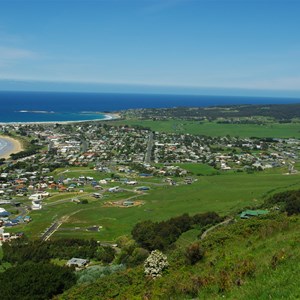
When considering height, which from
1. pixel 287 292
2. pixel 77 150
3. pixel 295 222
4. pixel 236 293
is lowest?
pixel 77 150

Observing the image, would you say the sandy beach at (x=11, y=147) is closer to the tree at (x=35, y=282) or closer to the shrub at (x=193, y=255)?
the tree at (x=35, y=282)

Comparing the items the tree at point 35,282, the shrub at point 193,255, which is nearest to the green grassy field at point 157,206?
the tree at point 35,282

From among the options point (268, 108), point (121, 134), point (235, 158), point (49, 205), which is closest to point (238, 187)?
point (49, 205)

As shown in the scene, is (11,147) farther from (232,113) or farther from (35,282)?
(232,113)

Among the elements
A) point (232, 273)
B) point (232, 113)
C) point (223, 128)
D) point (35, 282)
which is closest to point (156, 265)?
point (232, 273)

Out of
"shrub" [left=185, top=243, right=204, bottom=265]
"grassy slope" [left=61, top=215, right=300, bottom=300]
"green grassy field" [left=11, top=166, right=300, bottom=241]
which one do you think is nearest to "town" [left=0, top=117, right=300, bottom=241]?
"green grassy field" [left=11, top=166, right=300, bottom=241]

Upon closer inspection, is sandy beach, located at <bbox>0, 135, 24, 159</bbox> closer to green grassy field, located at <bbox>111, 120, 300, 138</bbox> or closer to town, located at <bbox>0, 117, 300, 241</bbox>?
town, located at <bbox>0, 117, 300, 241</bbox>

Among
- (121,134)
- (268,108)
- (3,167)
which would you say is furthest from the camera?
(268,108)

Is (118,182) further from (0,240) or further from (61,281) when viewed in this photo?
(61,281)
